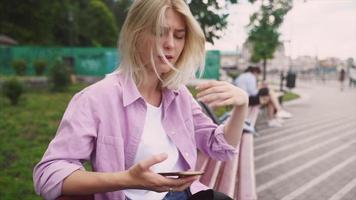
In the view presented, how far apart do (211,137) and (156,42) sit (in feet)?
2.19

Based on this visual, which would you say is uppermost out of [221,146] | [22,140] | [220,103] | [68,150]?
[220,103]

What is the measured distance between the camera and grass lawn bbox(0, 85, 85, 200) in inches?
180

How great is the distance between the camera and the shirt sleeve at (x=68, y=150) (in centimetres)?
143

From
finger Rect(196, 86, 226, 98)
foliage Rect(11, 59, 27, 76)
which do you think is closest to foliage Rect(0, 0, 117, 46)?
foliage Rect(11, 59, 27, 76)

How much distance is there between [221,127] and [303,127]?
7.95m

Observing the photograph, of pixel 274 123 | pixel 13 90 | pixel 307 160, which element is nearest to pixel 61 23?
pixel 13 90

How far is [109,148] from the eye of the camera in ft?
5.34

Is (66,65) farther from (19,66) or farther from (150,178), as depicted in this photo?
(150,178)

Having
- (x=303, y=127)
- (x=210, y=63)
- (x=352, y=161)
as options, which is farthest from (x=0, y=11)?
(x=352, y=161)

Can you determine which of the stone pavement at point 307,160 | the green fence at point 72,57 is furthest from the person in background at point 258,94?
the green fence at point 72,57

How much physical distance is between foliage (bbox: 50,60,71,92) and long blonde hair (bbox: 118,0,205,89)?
51.8 feet

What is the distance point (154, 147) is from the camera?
1778 millimetres

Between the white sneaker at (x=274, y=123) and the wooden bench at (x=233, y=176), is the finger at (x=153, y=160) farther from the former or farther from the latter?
the white sneaker at (x=274, y=123)

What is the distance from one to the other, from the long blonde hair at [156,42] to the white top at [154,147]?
16 cm
